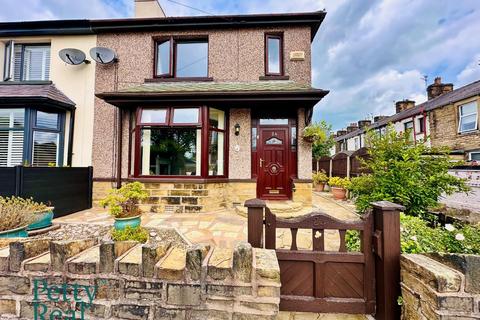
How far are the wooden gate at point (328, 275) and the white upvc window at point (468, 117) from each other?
1397cm

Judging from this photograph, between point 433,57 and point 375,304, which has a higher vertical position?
point 433,57

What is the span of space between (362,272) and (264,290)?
1.41 meters

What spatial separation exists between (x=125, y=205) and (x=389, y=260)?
3974mm

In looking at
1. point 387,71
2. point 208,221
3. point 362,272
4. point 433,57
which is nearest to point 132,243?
point 362,272

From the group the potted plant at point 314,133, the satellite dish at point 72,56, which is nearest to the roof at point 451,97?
the potted plant at point 314,133

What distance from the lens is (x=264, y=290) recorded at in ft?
4.08

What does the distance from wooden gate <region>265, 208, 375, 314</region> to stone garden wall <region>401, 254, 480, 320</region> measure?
18.0 inches

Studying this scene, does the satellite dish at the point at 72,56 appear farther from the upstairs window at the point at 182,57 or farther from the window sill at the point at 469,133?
the window sill at the point at 469,133

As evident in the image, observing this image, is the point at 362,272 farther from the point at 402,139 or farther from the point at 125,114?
the point at 125,114

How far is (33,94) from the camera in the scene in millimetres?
5719

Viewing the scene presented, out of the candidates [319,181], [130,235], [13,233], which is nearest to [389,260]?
[130,235]

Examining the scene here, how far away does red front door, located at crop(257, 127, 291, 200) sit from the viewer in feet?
19.8

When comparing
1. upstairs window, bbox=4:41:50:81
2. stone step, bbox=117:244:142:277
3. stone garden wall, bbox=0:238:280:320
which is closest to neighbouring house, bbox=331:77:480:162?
stone garden wall, bbox=0:238:280:320

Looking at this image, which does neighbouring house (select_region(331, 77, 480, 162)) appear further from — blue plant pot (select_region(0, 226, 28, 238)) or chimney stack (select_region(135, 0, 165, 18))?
blue plant pot (select_region(0, 226, 28, 238))
